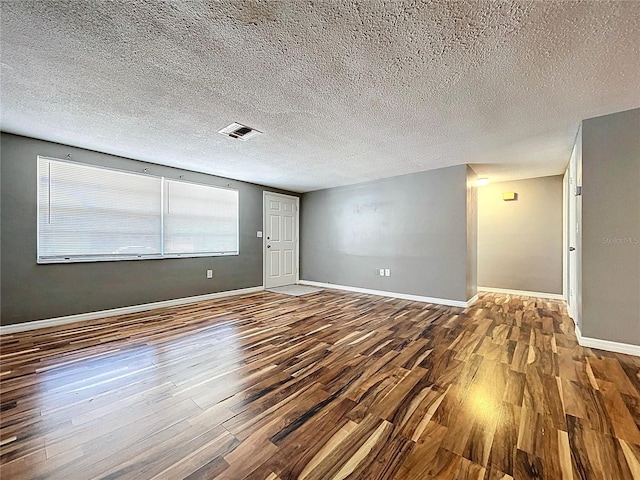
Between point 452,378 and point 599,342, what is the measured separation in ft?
5.83

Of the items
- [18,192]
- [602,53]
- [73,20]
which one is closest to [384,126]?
[602,53]

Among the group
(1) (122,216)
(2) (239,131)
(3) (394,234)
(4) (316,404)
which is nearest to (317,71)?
(2) (239,131)

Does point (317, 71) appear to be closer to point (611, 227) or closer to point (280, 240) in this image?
point (611, 227)

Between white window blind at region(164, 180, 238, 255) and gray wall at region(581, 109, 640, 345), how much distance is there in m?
5.12

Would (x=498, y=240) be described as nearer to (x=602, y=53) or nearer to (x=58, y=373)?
(x=602, y=53)

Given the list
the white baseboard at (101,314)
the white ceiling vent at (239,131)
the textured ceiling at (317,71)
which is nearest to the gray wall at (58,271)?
the white baseboard at (101,314)

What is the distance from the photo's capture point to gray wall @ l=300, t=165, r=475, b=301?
442 centimetres

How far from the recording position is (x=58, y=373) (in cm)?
218

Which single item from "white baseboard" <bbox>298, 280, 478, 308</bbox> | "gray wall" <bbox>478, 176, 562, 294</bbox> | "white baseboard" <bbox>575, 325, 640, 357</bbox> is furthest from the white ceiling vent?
"gray wall" <bbox>478, 176, 562, 294</bbox>

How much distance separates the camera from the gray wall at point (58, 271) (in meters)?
3.10

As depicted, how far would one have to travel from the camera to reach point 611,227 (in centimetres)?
259

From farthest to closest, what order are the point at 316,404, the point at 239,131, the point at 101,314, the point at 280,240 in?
the point at 280,240 → the point at 101,314 → the point at 239,131 → the point at 316,404

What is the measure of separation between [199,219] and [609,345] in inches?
219

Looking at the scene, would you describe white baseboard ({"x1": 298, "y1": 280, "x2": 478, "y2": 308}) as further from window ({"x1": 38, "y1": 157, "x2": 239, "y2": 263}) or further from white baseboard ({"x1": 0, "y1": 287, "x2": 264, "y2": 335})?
window ({"x1": 38, "y1": 157, "x2": 239, "y2": 263})
